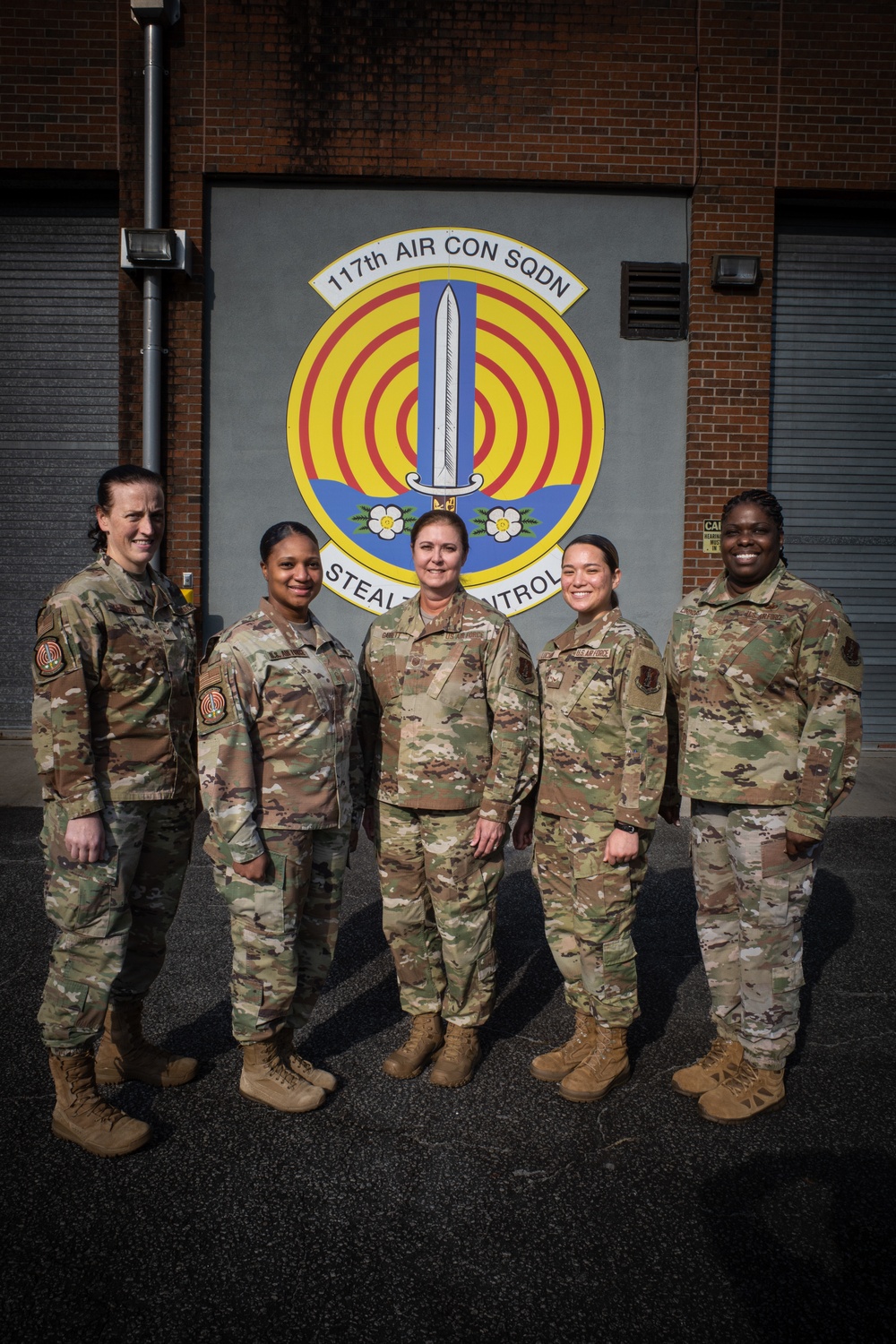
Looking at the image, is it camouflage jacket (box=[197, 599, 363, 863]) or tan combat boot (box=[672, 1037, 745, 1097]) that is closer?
camouflage jacket (box=[197, 599, 363, 863])

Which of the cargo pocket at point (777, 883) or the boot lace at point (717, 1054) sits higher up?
the cargo pocket at point (777, 883)

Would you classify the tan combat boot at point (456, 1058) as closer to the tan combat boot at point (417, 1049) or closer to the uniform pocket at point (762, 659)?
the tan combat boot at point (417, 1049)

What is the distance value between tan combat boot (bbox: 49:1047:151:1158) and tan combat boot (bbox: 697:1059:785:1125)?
1.70 metres

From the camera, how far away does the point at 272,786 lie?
2680mm

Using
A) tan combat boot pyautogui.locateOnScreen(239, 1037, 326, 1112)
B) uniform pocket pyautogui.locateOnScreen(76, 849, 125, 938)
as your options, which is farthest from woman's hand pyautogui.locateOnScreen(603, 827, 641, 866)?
uniform pocket pyautogui.locateOnScreen(76, 849, 125, 938)

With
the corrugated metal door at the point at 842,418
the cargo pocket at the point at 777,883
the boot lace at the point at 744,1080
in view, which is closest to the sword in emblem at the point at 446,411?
the corrugated metal door at the point at 842,418

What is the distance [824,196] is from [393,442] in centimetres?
405

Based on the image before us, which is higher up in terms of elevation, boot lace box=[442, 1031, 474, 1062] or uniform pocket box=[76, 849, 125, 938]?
uniform pocket box=[76, 849, 125, 938]

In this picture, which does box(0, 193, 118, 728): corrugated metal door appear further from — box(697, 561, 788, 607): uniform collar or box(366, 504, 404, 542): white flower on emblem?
box(697, 561, 788, 607): uniform collar

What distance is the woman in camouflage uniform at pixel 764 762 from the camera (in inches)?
105

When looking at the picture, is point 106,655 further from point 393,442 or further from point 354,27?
point 354,27

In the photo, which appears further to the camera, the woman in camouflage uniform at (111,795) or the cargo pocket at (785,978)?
the cargo pocket at (785,978)

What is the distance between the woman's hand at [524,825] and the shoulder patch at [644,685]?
1.83 ft

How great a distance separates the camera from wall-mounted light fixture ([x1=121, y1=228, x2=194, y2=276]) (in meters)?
6.45
